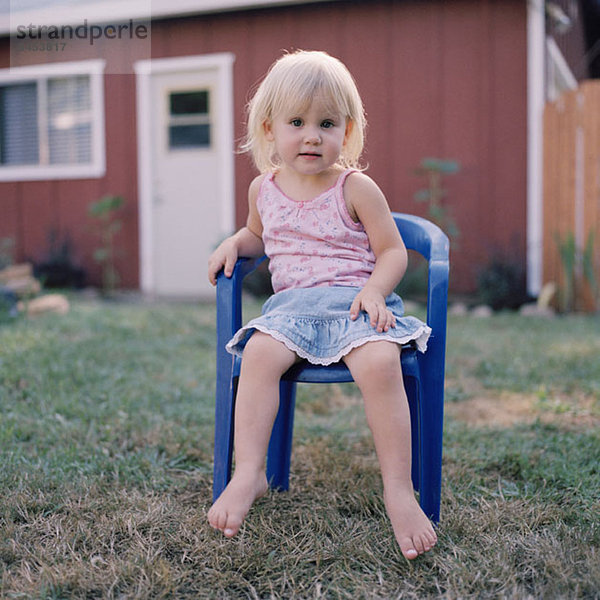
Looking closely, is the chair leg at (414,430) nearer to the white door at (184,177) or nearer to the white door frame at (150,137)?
the white door frame at (150,137)

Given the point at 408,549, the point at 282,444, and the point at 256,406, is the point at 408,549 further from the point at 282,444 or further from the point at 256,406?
the point at 282,444

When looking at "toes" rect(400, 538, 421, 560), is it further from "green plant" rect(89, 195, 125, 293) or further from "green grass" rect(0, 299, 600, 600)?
"green plant" rect(89, 195, 125, 293)

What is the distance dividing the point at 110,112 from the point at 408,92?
2965mm

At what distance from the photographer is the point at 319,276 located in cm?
173

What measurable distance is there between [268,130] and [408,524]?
0.98 meters

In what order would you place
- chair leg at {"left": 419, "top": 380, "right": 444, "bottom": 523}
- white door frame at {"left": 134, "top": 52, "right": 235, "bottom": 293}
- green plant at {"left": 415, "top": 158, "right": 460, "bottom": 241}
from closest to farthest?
chair leg at {"left": 419, "top": 380, "right": 444, "bottom": 523} < green plant at {"left": 415, "top": 158, "right": 460, "bottom": 241} < white door frame at {"left": 134, "top": 52, "right": 235, "bottom": 293}

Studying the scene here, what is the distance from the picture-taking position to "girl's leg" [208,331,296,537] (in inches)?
60.1

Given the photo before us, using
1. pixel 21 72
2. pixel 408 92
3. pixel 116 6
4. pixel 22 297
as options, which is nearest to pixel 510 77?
pixel 408 92

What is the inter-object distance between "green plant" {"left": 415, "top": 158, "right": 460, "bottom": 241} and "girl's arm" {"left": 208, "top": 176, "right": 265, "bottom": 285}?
404cm

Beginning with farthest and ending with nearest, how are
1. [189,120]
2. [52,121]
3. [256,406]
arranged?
[52,121] → [189,120] → [256,406]

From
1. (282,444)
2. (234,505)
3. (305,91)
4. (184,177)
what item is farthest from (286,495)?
(184,177)

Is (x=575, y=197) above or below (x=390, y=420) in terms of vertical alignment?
above

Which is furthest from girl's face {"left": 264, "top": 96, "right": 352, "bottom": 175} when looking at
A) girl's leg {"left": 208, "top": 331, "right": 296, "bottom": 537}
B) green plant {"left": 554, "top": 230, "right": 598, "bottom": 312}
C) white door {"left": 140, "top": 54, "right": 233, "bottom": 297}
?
white door {"left": 140, "top": 54, "right": 233, "bottom": 297}

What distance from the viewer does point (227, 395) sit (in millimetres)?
1699
